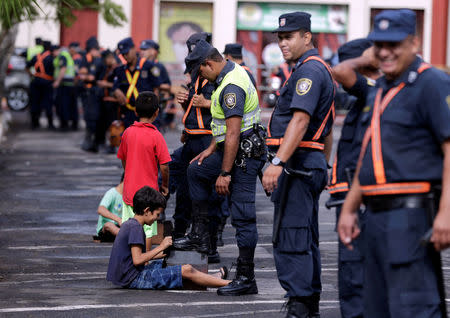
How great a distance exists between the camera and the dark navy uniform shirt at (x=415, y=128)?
4914 mm

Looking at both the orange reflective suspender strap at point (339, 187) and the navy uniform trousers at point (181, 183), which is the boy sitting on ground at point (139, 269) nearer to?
the navy uniform trousers at point (181, 183)

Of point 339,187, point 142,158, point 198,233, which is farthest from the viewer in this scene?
point 142,158

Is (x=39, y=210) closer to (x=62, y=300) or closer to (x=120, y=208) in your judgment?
(x=120, y=208)

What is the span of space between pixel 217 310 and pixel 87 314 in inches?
36.4

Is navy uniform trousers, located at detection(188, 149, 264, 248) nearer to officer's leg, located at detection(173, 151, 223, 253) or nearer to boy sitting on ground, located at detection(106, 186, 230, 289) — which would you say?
boy sitting on ground, located at detection(106, 186, 230, 289)

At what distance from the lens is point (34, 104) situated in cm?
2530

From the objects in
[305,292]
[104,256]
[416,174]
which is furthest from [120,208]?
[416,174]

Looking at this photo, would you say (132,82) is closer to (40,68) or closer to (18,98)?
(40,68)

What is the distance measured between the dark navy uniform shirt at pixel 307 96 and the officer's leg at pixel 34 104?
18.6m

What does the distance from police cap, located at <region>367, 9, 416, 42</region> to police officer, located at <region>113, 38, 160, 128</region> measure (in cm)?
827

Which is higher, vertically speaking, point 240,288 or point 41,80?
point 41,80

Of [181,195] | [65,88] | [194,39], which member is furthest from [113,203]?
[65,88]

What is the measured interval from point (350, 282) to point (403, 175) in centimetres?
151

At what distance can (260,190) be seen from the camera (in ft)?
50.1
